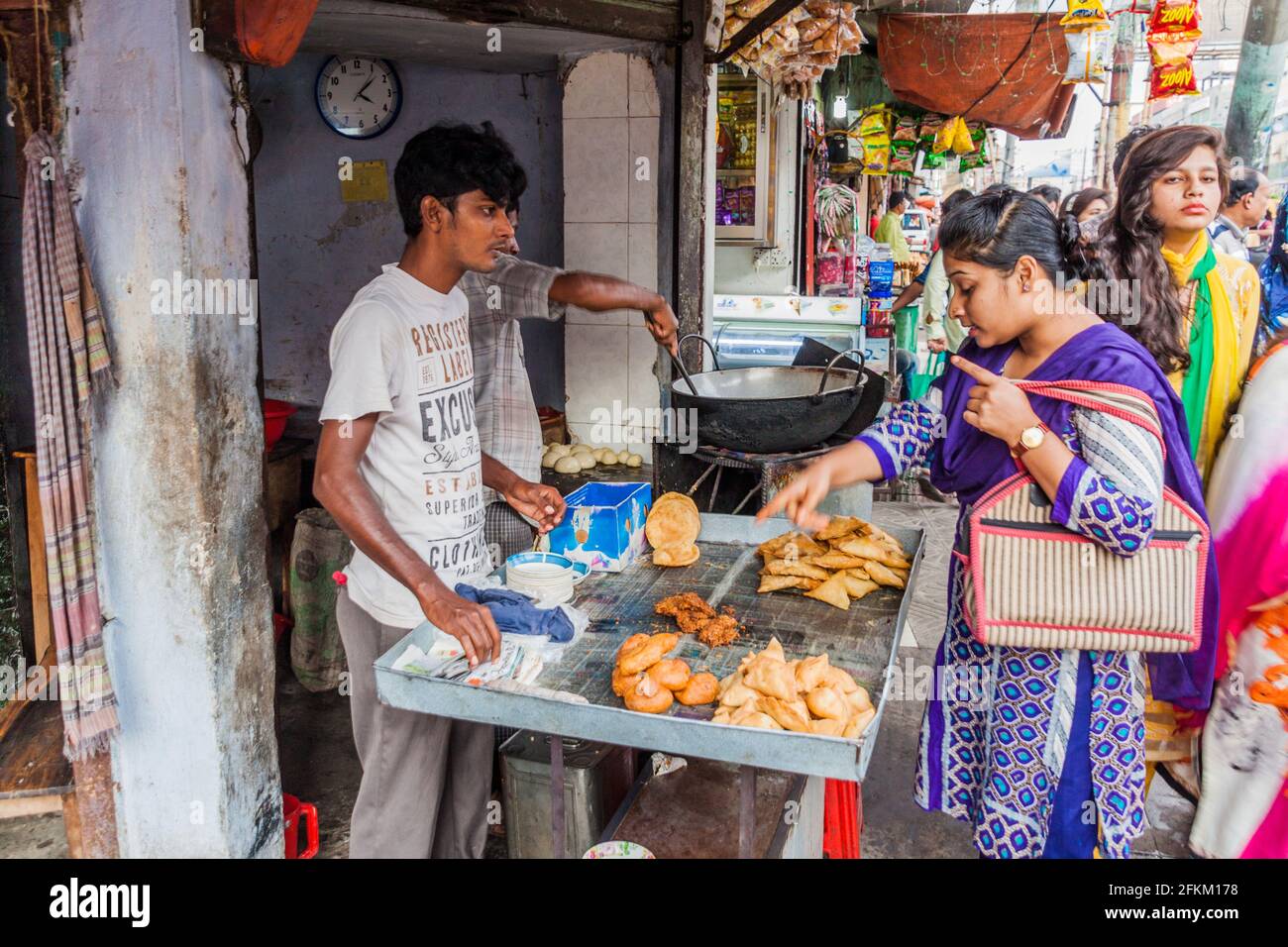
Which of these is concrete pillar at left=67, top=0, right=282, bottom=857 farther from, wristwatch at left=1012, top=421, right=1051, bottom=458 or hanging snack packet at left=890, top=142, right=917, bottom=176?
hanging snack packet at left=890, top=142, right=917, bottom=176

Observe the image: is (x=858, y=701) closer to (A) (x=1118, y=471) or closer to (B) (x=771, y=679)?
(B) (x=771, y=679)

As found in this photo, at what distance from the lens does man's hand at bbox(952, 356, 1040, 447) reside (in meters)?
2.03

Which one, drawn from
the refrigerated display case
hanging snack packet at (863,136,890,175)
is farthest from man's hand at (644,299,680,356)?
hanging snack packet at (863,136,890,175)

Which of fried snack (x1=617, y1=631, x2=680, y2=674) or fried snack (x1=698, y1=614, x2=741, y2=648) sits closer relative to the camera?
fried snack (x1=617, y1=631, x2=680, y2=674)

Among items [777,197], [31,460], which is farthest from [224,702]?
[777,197]

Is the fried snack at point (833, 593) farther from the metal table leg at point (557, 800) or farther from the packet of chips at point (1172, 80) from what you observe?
the packet of chips at point (1172, 80)

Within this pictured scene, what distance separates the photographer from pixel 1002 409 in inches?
80.4

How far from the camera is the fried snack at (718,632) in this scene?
2254mm

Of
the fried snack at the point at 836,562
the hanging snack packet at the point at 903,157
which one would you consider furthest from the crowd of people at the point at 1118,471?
the hanging snack packet at the point at 903,157

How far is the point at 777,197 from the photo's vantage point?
8203mm

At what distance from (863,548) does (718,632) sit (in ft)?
2.11

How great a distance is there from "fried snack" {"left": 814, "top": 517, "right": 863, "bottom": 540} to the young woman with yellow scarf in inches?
41.5

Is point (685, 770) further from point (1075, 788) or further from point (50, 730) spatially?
point (50, 730)

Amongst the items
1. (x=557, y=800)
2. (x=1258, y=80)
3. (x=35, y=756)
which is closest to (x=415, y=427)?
(x=557, y=800)
